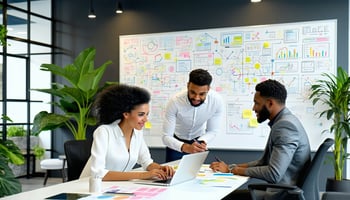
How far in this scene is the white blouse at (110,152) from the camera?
235cm

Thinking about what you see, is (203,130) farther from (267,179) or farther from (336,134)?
(336,134)

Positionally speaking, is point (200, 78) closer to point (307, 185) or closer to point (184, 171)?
point (184, 171)

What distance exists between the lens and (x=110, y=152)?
2488 mm

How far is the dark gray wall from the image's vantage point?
4.89 m

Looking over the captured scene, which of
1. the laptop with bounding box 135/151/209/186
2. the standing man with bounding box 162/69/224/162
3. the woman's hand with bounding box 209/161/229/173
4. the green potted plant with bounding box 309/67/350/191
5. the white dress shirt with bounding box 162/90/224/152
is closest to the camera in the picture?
the laptop with bounding box 135/151/209/186

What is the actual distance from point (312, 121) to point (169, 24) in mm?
Answer: 2297

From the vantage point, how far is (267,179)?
2.44 meters

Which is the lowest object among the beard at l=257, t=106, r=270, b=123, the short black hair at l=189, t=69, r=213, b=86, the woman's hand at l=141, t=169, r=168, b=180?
the woman's hand at l=141, t=169, r=168, b=180

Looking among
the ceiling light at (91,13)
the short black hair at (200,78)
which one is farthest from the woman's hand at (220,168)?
the ceiling light at (91,13)

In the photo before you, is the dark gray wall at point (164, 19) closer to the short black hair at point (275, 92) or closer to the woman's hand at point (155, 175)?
the short black hair at point (275, 92)

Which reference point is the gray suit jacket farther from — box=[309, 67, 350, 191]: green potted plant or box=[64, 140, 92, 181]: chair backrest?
box=[309, 67, 350, 191]: green potted plant

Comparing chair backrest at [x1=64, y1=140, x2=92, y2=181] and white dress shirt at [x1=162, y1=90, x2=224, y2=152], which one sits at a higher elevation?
white dress shirt at [x1=162, y1=90, x2=224, y2=152]

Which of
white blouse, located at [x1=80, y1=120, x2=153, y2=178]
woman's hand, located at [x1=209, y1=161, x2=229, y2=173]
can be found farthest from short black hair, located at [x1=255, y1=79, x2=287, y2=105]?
white blouse, located at [x1=80, y1=120, x2=153, y2=178]

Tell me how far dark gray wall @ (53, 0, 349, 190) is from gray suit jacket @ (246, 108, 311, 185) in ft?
8.66
